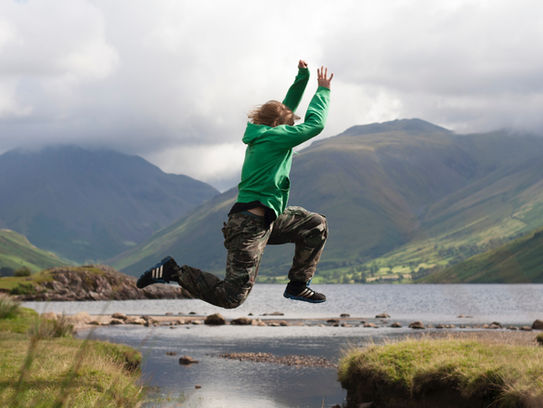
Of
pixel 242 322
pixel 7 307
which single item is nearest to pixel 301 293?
pixel 7 307

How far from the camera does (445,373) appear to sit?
24.3m

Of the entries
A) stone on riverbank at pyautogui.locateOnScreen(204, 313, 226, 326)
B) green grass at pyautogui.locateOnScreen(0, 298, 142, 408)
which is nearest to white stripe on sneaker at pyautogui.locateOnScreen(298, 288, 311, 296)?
green grass at pyautogui.locateOnScreen(0, 298, 142, 408)

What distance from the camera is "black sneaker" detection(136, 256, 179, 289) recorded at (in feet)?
25.2

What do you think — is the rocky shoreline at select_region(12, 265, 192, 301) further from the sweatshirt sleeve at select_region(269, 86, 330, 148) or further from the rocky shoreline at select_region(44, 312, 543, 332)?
the sweatshirt sleeve at select_region(269, 86, 330, 148)

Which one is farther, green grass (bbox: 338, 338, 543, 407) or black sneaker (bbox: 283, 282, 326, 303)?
green grass (bbox: 338, 338, 543, 407)

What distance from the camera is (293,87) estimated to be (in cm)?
843

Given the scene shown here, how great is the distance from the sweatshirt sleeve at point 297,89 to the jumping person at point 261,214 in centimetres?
57

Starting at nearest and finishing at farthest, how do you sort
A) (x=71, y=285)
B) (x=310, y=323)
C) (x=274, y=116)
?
1. (x=274, y=116)
2. (x=310, y=323)
3. (x=71, y=285)

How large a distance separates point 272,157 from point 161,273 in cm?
219

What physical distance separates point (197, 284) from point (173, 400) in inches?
1121

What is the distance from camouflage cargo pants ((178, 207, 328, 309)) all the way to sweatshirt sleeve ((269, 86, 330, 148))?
1.03 m

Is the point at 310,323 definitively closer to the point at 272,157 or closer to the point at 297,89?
the point at 297,89

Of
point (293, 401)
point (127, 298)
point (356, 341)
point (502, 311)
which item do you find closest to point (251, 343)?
point (356, 341)

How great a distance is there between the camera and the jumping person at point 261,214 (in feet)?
24.0
